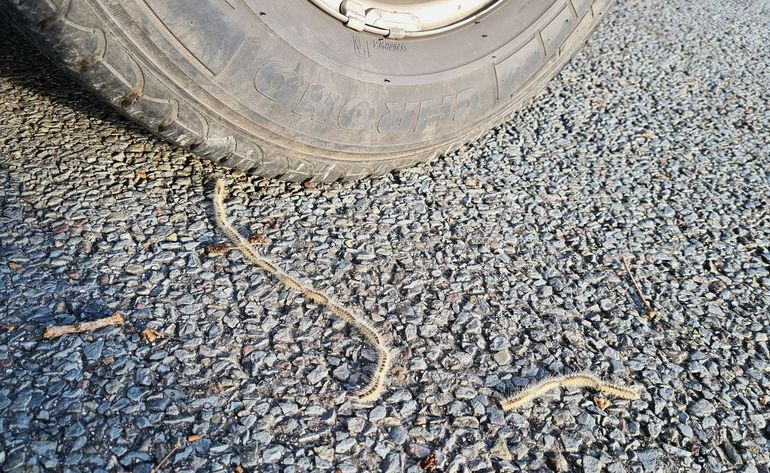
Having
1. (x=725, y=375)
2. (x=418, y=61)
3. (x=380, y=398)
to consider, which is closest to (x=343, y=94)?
(x=418, y=61)

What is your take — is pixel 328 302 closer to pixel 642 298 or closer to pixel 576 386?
pixel 576 386

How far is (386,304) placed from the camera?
178 centimetres

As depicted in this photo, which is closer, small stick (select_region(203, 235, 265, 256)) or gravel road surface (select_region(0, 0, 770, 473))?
gravel road surface (select_region(0, 0, 770, 473))

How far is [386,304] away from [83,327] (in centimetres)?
68

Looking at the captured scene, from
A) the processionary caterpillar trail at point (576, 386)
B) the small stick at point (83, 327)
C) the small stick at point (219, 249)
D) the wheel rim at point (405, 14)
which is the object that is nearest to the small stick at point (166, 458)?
the small stick at point (83, 327)

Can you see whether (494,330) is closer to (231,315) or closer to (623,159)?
(231,315)

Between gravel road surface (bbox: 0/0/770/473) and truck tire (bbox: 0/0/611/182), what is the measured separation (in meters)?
0.20

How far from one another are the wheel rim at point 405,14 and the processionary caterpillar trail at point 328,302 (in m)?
0.57

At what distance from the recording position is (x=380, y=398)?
1.54 m

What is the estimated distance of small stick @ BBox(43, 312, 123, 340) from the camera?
5.01 ft

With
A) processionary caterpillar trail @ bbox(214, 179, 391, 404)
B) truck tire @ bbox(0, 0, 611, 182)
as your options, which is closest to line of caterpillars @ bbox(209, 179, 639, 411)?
processionary caterpillar trail @ bbox(214, 179, 391, 404)

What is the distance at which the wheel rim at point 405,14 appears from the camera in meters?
1.85

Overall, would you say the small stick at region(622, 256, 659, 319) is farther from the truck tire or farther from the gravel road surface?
the truck tire

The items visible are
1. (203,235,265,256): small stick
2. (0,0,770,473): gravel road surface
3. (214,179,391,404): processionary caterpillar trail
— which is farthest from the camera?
(203,235,265,256): small stick
